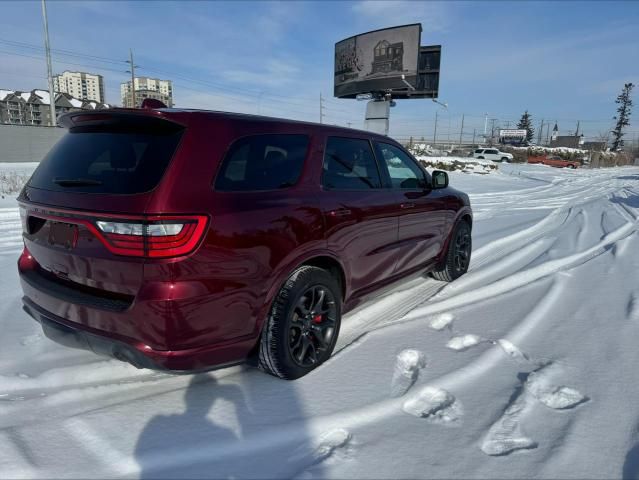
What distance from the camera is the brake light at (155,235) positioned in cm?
203

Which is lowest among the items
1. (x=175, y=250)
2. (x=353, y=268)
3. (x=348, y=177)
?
(x=353, y=268)

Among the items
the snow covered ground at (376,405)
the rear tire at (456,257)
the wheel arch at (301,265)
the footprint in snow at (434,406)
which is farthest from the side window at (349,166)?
the rear tire at (456,257)

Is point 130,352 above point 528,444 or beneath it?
above

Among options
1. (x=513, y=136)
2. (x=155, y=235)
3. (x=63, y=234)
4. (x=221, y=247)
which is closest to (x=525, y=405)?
(x=221, y=247)

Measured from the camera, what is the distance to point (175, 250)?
2059mm

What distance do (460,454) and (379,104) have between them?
27515 mm

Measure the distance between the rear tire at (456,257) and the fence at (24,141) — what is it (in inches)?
1066

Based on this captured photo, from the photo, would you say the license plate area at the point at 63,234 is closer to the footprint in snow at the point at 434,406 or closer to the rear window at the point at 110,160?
the rear window at the point at 110,160

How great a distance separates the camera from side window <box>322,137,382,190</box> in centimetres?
306

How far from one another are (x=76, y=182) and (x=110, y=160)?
242 mm

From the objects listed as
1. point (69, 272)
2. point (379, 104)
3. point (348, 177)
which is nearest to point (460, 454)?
point (348, 177)

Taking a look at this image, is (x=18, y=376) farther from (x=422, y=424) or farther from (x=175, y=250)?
(x=422, y=424)

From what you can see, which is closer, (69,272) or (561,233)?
(69,272)

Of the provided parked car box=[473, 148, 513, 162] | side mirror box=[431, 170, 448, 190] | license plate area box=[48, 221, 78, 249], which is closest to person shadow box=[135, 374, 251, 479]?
license plate area box=[48, 221, 78, 249]
